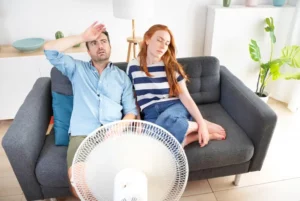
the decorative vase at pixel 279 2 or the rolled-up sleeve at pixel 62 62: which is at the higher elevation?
the decorative vase at pixel 279 2

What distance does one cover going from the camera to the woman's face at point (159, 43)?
1.33 m

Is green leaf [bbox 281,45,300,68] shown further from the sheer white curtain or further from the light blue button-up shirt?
the light blue button-up shirt

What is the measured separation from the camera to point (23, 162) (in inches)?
47.1

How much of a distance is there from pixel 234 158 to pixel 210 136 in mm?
182

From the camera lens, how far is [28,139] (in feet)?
3.99

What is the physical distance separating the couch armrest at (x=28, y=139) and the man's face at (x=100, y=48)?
464 mm

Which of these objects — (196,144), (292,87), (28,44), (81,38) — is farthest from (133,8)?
(292,87)

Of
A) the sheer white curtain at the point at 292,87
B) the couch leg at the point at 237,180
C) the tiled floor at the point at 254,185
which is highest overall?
the sheer white curtain at the point at 292,87

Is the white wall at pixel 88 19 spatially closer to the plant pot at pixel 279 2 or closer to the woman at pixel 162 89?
the plant pot at pixel 279 2

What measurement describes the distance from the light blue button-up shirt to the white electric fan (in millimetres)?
668

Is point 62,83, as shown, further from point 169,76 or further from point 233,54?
point 233,54

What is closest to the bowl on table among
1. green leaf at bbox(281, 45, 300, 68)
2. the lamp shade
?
the lamp shade

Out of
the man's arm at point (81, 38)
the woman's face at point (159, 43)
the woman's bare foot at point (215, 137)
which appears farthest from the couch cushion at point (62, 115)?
the woman's bare foot at point (215, 137)

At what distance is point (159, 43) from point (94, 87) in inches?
17.8
